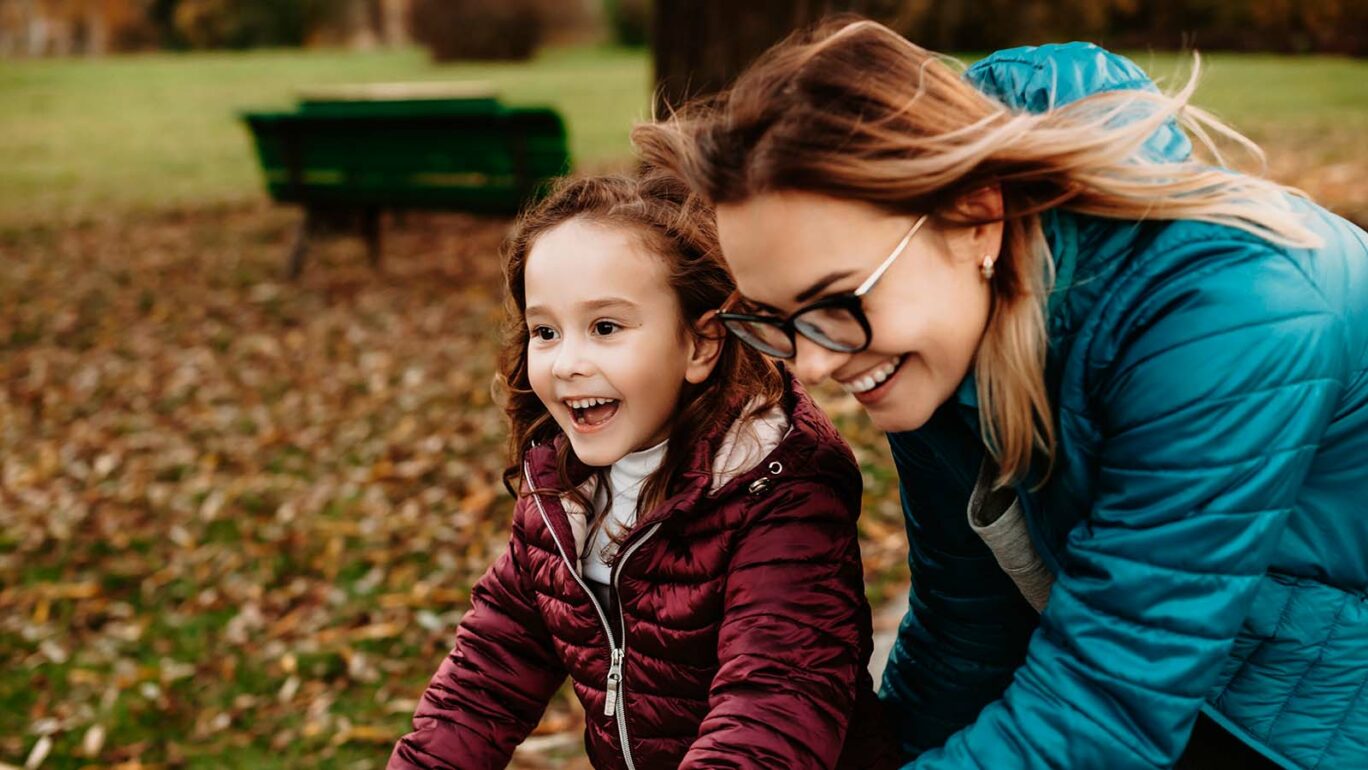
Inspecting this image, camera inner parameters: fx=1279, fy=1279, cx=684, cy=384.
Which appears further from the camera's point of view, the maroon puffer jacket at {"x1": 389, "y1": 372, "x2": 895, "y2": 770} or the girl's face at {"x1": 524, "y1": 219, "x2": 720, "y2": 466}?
the girl's face at {"x1": 524, "y1": 219, "x2": 720, "y2": 466}

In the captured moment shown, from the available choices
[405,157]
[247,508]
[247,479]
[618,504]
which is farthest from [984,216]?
[405,157]

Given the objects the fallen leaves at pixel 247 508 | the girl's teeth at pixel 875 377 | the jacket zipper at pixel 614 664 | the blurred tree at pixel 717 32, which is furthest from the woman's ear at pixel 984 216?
the blurred tree at pixel 717 32

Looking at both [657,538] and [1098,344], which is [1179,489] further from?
[657,538]

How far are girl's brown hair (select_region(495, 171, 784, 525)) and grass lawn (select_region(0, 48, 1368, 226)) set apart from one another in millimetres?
760

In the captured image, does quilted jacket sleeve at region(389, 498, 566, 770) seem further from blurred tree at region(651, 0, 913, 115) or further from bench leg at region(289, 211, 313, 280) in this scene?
bench leg at region(289, 211, 313, 280)

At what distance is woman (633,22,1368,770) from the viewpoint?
1420 mm

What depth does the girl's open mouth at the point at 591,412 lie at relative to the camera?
2004 millimetres

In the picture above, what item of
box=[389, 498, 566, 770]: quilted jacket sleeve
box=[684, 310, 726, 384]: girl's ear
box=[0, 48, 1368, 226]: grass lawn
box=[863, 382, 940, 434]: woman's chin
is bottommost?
box=[0, 48, 1368, 226]: grass lawn

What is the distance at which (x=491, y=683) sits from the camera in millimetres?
2104

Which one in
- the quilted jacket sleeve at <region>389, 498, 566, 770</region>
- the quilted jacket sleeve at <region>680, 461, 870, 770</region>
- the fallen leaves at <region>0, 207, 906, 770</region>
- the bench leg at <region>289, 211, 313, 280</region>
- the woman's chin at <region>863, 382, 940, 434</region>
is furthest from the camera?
the bench leg at <region>289, 211, 313, 280</region>

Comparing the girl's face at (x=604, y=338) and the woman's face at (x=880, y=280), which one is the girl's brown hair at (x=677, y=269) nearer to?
the girl's face at (x=604, y=338)

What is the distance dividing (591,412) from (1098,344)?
83cm

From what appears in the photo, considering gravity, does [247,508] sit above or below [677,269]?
below

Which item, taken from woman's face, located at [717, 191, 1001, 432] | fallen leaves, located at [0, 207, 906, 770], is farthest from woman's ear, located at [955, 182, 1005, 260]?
fallen leaves, located at [0, 207, 906, 770]
